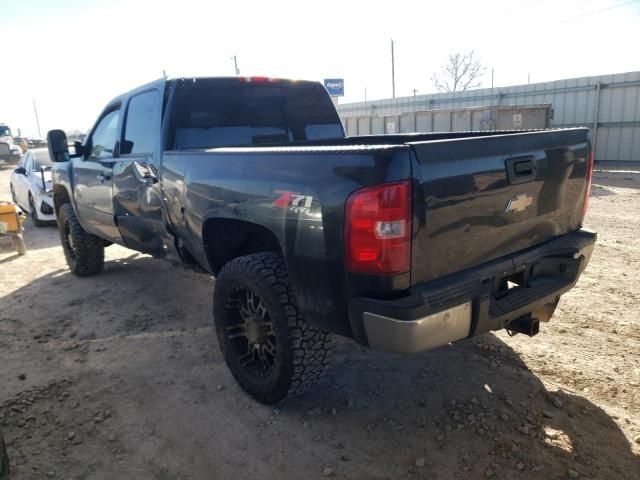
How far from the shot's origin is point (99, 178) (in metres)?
4.80

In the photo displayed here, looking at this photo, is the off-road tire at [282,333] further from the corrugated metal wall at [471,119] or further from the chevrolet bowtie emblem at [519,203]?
the corrugated metal wall at [471,119]

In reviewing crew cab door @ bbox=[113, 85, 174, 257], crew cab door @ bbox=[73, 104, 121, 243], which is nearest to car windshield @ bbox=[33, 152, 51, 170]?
crew cab door @ bbox=[73, 104, 121, 243]

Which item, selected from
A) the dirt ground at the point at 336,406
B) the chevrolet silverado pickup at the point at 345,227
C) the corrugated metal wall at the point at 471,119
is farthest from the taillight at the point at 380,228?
the corrugated metal wall at the point at 471,119

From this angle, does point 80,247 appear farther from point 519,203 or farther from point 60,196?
point 519,203

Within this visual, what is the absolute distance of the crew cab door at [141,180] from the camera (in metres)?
3.83

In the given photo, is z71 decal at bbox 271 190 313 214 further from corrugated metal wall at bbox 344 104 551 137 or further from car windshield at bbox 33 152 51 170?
corrugated metal wall at bbox 344 104 551 137

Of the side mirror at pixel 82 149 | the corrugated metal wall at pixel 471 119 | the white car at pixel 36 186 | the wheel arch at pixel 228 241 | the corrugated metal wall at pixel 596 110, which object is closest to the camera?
the wheel arch at pixel 228 241

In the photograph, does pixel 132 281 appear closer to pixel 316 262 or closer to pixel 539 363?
pixel 316 262

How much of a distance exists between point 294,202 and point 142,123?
231cm

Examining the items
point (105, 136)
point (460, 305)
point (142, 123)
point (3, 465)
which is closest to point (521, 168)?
point (460, 305)

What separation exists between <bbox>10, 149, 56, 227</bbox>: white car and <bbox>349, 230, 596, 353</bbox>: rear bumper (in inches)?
325

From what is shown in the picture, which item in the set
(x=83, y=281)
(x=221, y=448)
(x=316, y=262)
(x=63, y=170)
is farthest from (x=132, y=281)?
(x=316, y=262)

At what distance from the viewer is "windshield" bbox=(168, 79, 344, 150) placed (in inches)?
151

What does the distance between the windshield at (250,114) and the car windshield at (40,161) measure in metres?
6.73
